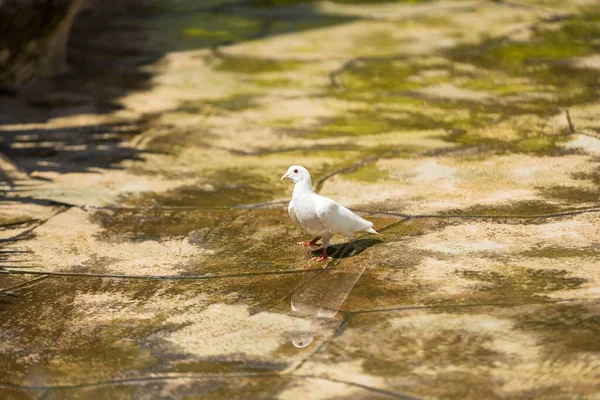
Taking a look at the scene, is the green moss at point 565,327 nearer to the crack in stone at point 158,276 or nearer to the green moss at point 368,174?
the crack in stone at point 158,276

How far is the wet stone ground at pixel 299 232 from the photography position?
123 inches

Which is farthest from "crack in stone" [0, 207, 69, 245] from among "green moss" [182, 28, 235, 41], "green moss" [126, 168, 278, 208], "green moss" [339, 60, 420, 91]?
"green moss" [182, 28, 235, 41]

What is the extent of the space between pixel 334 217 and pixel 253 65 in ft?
13.5

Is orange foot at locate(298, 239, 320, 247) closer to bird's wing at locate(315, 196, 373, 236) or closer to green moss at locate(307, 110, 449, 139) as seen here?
bird's wing at locate(315, 196, 373, 236)

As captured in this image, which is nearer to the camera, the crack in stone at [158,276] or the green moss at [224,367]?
the green moss at [224,367]

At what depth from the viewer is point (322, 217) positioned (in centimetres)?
389

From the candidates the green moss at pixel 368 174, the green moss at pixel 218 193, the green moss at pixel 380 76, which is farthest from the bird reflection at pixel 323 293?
the green moss at pixel 380 76

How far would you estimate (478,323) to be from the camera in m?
3.26

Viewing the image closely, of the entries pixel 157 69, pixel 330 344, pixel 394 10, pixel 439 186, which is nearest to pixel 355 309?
pixel 330 344

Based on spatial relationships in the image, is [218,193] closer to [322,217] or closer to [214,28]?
[322,217]

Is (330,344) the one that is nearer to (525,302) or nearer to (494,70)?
(525,302)

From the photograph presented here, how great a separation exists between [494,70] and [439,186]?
8.68 ft

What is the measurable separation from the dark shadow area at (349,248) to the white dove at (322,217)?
0.08 meters

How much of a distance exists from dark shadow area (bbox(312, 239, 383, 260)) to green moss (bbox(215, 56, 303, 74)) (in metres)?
3.64
